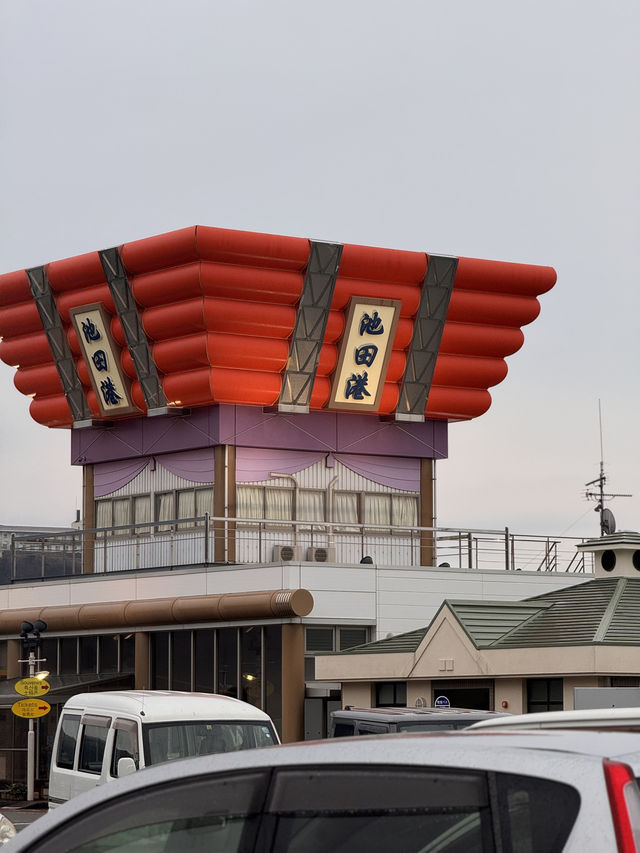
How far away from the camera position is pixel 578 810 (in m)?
3.32

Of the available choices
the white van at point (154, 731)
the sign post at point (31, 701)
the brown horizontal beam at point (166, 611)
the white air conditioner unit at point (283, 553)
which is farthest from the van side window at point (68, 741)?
the white air conditioner unit at point (283, 553)

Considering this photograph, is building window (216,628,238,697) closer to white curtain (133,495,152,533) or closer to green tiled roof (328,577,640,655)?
green tiled roof (328,577,640,655)

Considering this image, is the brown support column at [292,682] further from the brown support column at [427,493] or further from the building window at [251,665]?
the brown support column at [427,493]

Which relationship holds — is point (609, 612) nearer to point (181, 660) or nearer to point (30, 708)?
point (181, 660)

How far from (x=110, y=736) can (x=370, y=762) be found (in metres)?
16.3

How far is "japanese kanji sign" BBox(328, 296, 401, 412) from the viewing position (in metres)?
42.0

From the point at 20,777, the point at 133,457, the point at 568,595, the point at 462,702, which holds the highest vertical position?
the point at 133,457

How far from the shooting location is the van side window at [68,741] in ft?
68.0

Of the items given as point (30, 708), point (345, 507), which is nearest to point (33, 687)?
point (30, 708)

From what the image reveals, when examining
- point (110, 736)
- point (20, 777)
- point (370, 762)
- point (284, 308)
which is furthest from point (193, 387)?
point (370, 762)

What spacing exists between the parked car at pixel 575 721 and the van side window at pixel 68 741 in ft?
55.7

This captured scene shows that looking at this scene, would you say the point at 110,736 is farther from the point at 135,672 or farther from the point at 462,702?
the point at 135,672

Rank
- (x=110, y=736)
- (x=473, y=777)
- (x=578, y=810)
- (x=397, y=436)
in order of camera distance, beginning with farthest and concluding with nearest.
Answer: (x=397, y=436)
(x=110, y=736)
(x=473, y=777)
(x=578, y=810)

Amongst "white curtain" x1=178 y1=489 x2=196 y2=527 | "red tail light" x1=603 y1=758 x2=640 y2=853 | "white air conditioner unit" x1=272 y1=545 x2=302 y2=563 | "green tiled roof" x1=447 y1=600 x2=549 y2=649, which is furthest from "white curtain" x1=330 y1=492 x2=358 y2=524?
"red tail light" x1=603 y1=758 x2=640 y2=853
